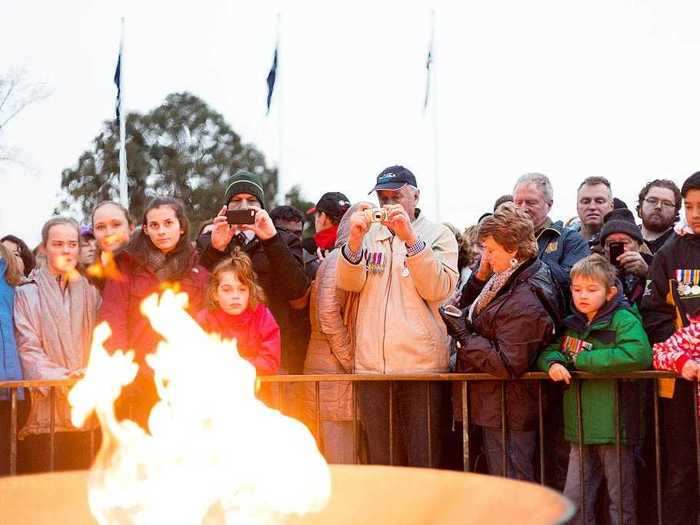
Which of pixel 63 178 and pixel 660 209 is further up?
pixel 63 178

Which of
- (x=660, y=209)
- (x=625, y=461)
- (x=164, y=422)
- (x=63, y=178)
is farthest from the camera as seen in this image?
(x=63, y=178)

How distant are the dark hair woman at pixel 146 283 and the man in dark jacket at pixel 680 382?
108 inches

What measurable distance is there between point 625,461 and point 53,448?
3.30 m

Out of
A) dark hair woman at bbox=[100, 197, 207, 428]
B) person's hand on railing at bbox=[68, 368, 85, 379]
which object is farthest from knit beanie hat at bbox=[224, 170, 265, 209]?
person's hand on railing at bbox=[68, 368, 85, 379]

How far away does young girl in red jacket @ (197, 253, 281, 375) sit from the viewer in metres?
6.02

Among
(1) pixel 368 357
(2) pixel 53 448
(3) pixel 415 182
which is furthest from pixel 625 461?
(2) pixel 53 448

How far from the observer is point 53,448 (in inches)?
236

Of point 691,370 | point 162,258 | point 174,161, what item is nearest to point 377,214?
point 162,258

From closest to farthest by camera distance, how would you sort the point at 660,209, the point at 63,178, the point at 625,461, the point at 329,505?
1. the point at 329,505
2. the point at 625,461
3. the point at 660,209
4. the point at 63,178

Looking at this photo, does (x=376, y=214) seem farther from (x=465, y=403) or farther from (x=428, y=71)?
(x=428, y=71)

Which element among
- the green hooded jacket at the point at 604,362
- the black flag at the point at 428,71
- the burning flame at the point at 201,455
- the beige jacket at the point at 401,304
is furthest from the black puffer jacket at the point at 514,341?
the black flag at the point at 428,71

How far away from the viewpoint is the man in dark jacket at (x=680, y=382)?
573 centimetres

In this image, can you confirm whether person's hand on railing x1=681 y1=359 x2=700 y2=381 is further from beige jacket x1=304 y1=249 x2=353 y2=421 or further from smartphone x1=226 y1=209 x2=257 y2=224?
smartphone x1=226 y1=209 x2=257 y2=224

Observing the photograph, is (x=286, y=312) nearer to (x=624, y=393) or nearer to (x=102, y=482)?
(x=624, y=393)
